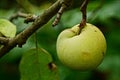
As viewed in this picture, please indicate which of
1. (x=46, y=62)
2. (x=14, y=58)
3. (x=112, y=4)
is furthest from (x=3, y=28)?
(x=112, y=4)

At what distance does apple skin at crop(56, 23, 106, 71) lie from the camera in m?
0.97

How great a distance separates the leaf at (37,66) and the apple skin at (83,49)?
16 centimetres

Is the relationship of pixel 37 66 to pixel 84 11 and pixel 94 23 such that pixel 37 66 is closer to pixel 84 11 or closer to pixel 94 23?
pixel 84 11

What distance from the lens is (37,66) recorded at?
1.18 meters

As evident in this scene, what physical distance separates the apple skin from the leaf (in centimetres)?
16

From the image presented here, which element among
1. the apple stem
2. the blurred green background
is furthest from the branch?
the blurred green background

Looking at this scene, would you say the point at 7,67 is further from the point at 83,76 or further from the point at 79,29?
the point at 79,29

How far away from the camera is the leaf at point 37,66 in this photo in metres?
1.15

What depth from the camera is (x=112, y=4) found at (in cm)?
219

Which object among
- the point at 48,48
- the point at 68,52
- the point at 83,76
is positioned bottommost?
the point at 83,76

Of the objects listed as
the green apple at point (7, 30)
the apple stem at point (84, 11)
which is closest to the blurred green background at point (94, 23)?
the green apple at point (7, 30)

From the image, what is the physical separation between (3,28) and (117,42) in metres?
1.13

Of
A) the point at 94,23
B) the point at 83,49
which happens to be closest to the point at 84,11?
the point at 83,49

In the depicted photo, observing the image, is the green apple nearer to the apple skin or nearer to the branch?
the branch
